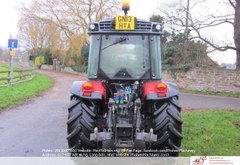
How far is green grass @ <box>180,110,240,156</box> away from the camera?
550 cm

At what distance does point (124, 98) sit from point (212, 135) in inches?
124

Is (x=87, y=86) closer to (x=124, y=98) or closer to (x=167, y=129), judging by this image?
(x=124, y=98)

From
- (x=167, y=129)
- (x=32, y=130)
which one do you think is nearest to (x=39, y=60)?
(x=32, y=130)

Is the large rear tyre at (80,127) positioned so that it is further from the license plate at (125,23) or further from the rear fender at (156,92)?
the license plate at (125,23)

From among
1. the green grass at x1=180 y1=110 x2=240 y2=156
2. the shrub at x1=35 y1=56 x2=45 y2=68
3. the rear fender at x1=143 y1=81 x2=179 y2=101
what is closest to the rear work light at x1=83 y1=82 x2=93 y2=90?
the rear fender at x1=143 y1=81 x2=179 y2=101

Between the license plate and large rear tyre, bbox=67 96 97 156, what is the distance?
4.41 ft

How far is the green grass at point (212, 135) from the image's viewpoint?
216 inches

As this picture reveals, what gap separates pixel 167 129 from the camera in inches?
163

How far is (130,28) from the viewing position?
4.46 m

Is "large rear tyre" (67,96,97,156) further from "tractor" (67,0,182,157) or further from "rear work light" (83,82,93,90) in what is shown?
"rear work light" (83,82,93,90)

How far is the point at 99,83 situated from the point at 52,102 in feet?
26.4

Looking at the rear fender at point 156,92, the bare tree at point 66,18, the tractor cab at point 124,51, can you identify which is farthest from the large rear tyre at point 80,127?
the bare tree at point 66,18

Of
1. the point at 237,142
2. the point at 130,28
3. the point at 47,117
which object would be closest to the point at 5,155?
the point at 130,28

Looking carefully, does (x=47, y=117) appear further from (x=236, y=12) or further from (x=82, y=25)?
(x=82, y=25)
